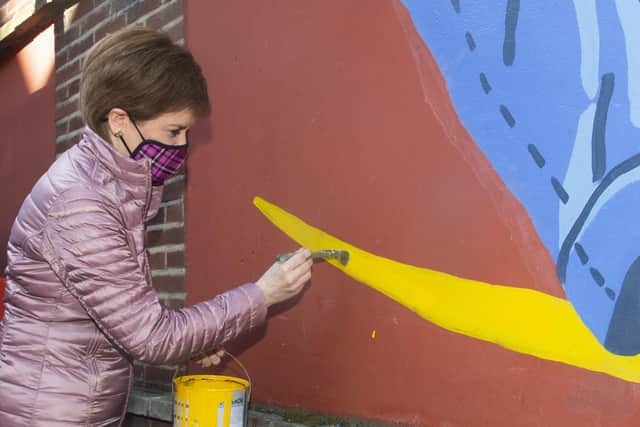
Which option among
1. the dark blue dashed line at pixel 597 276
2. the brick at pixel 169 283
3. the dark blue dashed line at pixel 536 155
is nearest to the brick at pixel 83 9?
the brick at pixel 169 283

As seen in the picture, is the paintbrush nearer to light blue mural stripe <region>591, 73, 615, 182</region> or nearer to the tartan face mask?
the tartan face mask

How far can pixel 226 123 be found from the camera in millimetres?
3092

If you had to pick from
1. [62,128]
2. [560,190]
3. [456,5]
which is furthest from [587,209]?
[62,128]

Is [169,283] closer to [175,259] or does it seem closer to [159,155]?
[175,259]

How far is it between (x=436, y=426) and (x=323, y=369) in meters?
0.52

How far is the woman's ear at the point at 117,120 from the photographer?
2.12m

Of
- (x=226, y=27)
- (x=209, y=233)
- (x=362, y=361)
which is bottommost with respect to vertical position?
(x=362, y=361)

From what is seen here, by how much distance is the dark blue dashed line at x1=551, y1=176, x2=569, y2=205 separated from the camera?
1992mm

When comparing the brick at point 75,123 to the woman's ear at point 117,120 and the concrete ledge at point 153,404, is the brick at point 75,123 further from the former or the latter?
the woman's ear at point 117,120

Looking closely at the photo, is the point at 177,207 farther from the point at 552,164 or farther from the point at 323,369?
the point at 552,164

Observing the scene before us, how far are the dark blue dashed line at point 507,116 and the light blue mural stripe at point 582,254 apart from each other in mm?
391

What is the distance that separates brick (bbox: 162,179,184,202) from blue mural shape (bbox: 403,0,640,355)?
5.06ft

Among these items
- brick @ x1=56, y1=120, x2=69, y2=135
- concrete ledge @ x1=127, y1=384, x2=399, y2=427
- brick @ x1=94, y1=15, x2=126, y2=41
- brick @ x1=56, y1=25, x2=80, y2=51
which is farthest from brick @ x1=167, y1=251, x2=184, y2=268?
brick @ x1=56, y1=25, x2=80, y2=51

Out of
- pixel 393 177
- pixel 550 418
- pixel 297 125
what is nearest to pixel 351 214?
pixel 393 177
